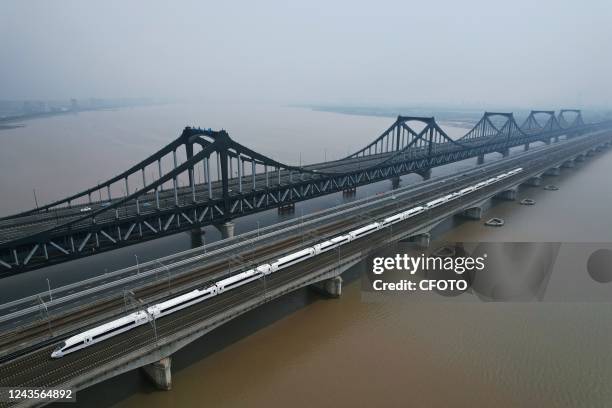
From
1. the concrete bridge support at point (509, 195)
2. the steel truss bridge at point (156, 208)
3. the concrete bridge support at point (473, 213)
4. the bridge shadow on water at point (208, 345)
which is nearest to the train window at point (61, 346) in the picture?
the bridge shadow on water at point (208, 345)

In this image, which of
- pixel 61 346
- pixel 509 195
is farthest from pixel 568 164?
pixel 61 346

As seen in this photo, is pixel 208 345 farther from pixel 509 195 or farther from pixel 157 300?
pixel 509 195

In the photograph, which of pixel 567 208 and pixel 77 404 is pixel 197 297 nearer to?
pixel 77 404

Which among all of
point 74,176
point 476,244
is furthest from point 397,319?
point 74,176

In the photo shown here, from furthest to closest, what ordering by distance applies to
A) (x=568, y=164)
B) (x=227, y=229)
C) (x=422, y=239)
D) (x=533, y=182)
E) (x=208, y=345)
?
(x=568, y=164), (x=533, y=182), (x=422, y=239), (x=227, y=229), (x=208, y=345)

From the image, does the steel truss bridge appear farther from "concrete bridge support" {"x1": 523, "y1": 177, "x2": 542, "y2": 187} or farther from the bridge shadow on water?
"concrete bridge support" {"x1": 523, "y1": 177, "x2": 542, "y2": 187}
